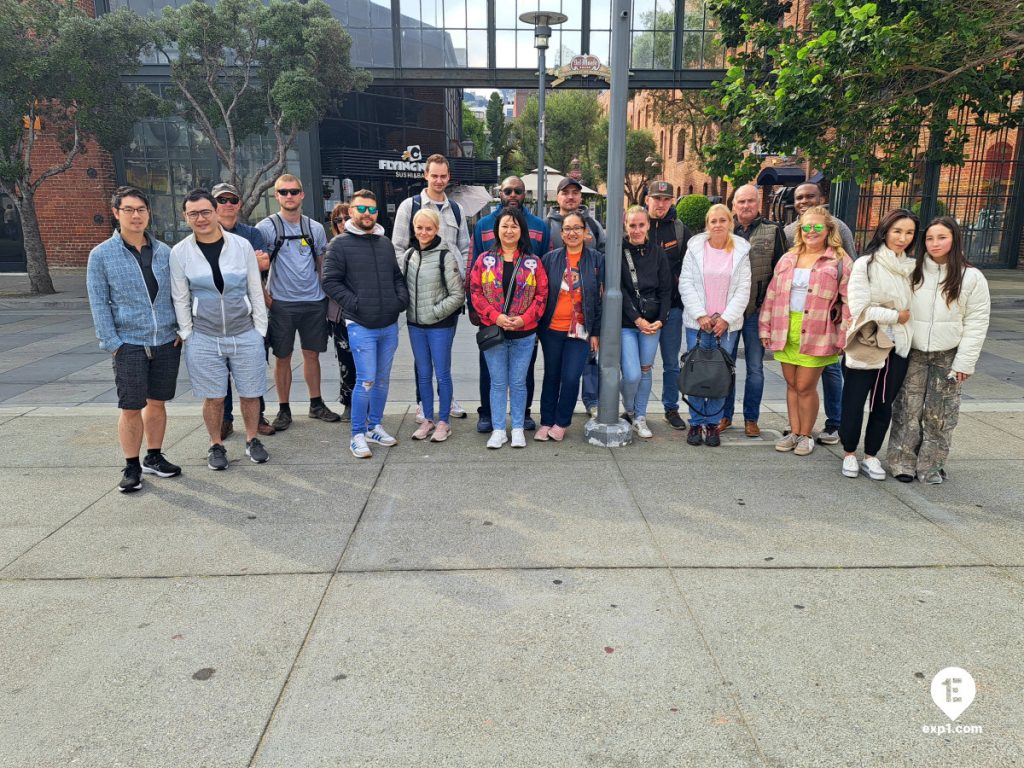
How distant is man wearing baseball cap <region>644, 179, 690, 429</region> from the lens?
18.5 feet

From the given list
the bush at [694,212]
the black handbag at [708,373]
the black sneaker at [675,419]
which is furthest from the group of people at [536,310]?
the bush at [694,212]

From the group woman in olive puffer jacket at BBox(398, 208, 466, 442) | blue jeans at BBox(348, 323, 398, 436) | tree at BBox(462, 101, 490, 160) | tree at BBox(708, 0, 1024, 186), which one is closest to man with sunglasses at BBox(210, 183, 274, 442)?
blue jeans at BBox(348, 323, 398, 436)

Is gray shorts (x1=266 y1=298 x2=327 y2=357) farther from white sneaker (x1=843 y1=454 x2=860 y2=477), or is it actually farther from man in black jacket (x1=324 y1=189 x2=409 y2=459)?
white sneaker (x1=843 y1=454 x2=860 y2=477)

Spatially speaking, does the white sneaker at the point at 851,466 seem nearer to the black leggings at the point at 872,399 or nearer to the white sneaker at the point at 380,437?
the black leggings at the point at 872,399

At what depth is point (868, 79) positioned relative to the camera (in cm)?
898

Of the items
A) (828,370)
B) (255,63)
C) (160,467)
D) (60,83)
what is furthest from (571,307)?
(255,63)

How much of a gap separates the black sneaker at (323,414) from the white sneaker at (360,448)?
3.06 ft

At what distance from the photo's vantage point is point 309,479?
4.95m

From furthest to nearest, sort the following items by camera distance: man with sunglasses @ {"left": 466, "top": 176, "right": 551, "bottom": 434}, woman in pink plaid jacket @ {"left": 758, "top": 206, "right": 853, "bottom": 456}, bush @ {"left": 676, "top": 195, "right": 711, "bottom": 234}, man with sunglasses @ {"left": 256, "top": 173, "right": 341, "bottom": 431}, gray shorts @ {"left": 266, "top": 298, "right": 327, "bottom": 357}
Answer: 1. bush @ {"left": 676, "top": 195, "right": 711, "bottom": 234}
2. gray shorts @ {"left": 266, "top": 298, "right": 327, "bottom": 357}
3. man with sunglasses @ {"left": 256, "top": 173, "right": 341, "bottom": 431}
4. man with sunglasses @ {"left": 466, "top": 176, "right": 551, "bottom": 434}
5. woman in pink plaid jacket @ {"left": 758, "top": 206, "right": 853, "bottom": 456}

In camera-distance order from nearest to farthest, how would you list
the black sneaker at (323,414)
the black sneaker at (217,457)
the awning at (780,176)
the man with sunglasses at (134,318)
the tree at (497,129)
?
1. the man with sunglasses at (134,318)
2. the black sneaker at (217,457)
3. the black sneaker at (323,414)
4. the awning at (780,176)
5. the tree at (497,129)

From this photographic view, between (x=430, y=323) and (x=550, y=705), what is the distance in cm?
326

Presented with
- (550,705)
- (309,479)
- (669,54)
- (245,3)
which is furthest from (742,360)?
(669,54)

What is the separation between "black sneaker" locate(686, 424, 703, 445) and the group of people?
22mm

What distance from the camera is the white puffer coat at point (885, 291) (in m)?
4.62
